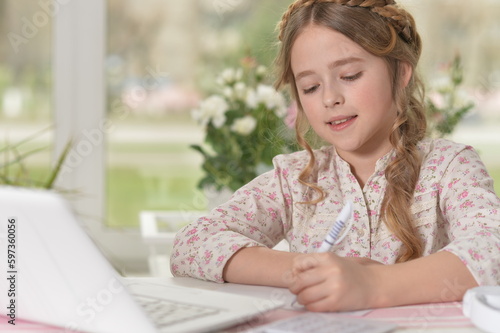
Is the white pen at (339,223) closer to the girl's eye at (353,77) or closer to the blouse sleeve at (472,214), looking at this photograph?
the blouse sleeve at (472,214)

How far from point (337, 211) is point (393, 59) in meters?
0.35

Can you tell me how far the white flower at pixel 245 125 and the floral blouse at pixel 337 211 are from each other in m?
0.64

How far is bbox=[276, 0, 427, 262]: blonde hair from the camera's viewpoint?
5.24 feet

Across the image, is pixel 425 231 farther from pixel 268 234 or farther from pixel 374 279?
pixel 374 279

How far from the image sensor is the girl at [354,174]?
1.43 m

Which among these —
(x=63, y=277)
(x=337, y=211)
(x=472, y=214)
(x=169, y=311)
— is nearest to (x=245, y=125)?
(x=337, y=211)

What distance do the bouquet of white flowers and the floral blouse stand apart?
63cm

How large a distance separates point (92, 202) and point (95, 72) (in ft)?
1.68

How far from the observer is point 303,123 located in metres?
1.85

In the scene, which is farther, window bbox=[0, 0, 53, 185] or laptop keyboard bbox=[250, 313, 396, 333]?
window bbox=[0, 0, 53, 185]

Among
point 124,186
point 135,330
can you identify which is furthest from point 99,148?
point 135,330

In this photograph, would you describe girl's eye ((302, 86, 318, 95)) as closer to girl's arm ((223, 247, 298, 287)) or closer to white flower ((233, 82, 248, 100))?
girl's arm ((223, 247, 298, 287))

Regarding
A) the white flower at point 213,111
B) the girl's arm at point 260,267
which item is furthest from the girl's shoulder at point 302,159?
the white flower at point 213,111

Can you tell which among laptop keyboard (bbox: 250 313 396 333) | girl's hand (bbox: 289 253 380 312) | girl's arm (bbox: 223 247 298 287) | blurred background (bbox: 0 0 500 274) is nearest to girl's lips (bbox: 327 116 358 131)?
girl's arm (bbox: 223 247 298 287)
